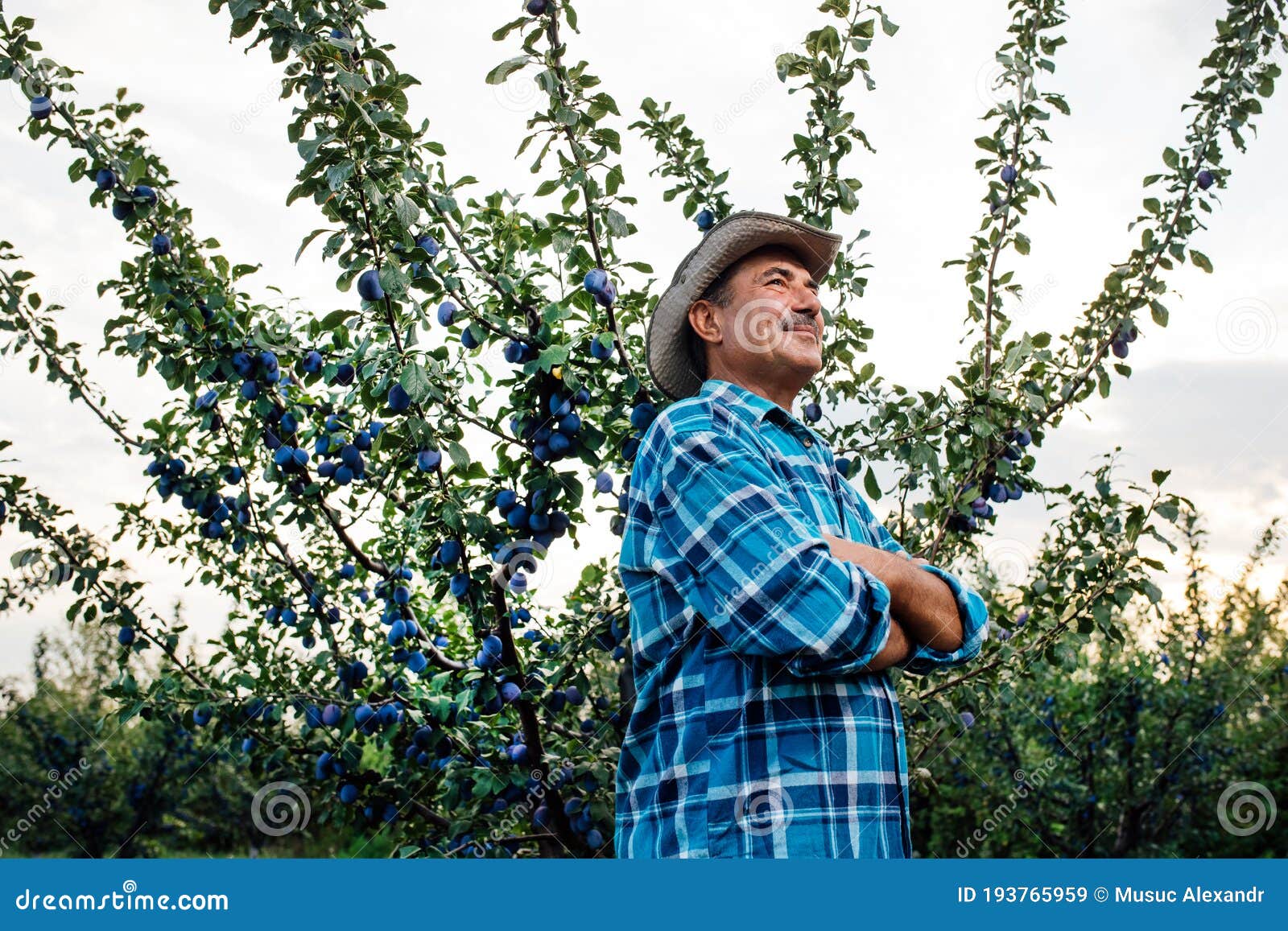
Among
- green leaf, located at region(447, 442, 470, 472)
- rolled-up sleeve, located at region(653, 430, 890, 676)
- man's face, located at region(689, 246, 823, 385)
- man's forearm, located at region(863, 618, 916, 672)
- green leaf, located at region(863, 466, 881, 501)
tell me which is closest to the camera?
rolled-up sleeve, located at region(653, 430, 890, 676)

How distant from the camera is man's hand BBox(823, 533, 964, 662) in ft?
5.04

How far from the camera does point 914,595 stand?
5.12 feet

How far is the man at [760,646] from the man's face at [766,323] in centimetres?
11

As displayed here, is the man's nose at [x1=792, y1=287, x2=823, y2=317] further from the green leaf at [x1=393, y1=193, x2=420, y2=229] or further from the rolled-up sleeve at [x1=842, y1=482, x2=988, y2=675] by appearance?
the green leaf at [x1=393, y1=193, x2=420, y2=229]

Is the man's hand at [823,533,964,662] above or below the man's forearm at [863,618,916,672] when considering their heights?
above

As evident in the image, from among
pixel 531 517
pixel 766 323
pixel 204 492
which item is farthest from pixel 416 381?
pixel 204 492

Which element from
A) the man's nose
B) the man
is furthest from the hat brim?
the man

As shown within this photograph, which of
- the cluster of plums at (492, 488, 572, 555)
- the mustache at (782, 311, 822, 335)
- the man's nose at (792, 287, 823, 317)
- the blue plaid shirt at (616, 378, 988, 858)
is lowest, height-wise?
the blue plaid shirt at (616, 378, 988, 858)

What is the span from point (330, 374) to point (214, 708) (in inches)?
46.7

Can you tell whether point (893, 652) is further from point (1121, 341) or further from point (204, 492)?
point (204, 492)

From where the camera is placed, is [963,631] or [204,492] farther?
[204,492]

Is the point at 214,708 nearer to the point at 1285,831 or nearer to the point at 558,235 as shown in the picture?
the point at 558,235

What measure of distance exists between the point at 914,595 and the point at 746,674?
0.97ft

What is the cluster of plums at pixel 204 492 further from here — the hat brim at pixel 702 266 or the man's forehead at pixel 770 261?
the man's forehead at pixel 770 261
